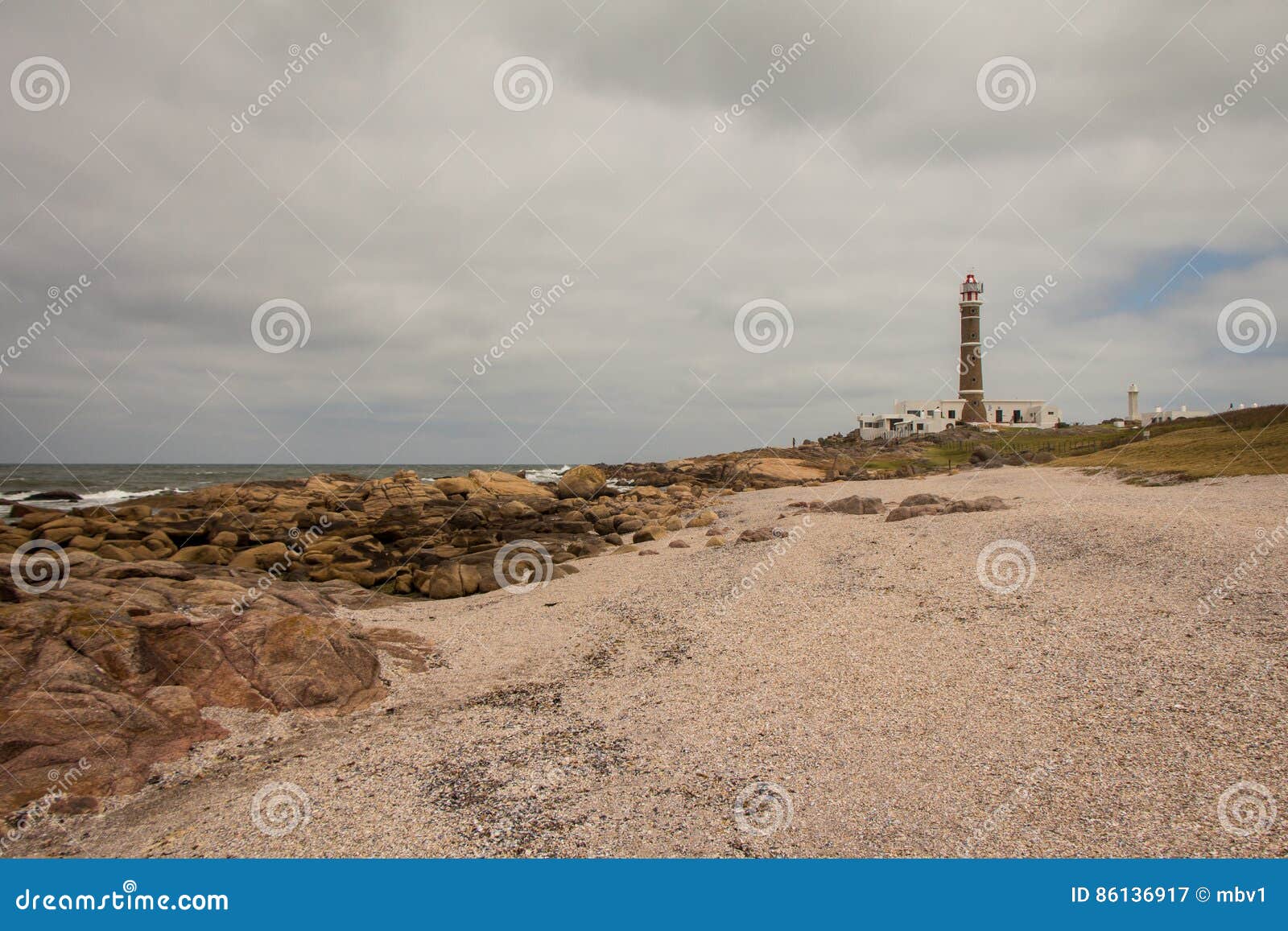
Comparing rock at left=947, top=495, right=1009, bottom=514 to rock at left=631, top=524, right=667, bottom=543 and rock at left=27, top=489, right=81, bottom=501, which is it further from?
rock at left=27, top=489, right=81, bottom=501

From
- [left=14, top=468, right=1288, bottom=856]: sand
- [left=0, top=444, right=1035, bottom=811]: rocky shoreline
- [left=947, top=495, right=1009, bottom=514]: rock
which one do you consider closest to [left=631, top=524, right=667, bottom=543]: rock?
[left=0, top=444, right=1035, bottom=811]: rocky shoreline

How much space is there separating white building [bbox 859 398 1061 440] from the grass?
4143 centimetres

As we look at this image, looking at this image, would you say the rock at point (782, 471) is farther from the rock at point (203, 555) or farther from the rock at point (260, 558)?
the rock at point (203, 555)

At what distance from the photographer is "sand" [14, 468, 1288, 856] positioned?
763 cm

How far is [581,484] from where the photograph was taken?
46031 mm

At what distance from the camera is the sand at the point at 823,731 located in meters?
7.63

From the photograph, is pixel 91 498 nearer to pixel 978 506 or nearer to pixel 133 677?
pixel 133 677

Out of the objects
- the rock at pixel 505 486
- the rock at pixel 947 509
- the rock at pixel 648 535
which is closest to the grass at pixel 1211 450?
the rock at pixel 947 509

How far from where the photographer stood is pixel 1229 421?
42.9 metres

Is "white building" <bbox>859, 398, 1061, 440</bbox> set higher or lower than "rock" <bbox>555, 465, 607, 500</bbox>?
higher

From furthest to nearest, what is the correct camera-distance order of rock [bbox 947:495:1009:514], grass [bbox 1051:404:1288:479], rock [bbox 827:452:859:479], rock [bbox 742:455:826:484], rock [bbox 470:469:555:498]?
rock [bbox 827:452:859:479] < rock [bbox 742:455:826:484] < rock [bbox 470:469:555:498] < grass [bbox 1051:404:1288:479] < rock [bbox 947:495:1009:514]

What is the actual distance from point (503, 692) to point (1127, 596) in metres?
12.5

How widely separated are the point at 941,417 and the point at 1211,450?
200 ft

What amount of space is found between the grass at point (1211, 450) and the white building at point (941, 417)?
136ft
